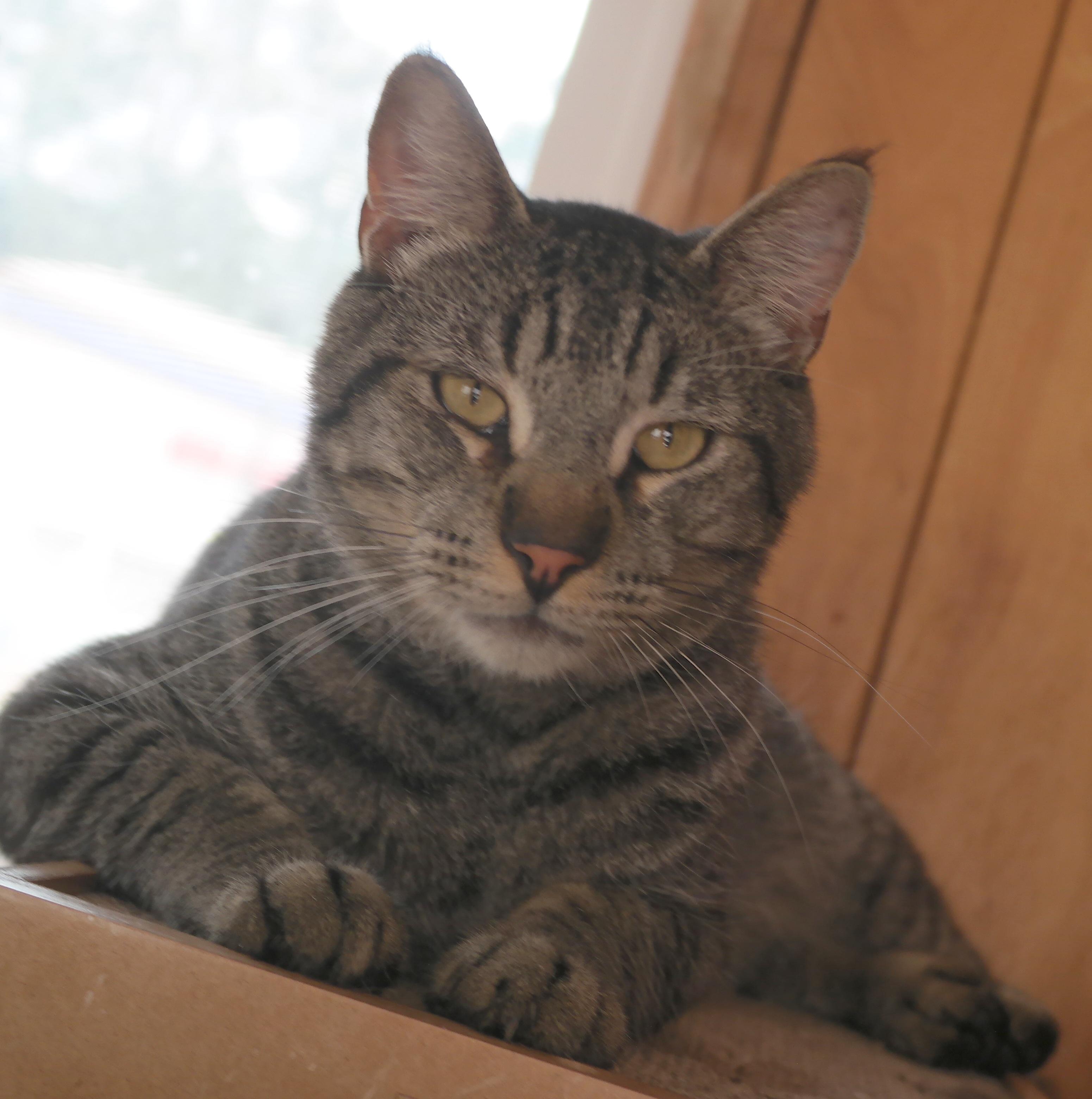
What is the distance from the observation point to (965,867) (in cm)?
155

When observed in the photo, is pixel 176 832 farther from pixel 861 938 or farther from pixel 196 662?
pixel 861 938

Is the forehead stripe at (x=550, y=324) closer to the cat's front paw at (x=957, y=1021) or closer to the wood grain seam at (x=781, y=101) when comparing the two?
the wood grain seam at (x=781, y=101)

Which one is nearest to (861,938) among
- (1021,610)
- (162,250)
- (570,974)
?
(1021,610)

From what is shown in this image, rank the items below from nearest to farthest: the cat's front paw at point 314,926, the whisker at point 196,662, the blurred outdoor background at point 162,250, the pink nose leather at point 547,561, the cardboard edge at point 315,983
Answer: the cardboard edge at point 315,983, the cat's front paw at point 314,926, the pink nose leather at point 547,561, the whisker at point 196,662, the blurred outdoor background at point 162,250

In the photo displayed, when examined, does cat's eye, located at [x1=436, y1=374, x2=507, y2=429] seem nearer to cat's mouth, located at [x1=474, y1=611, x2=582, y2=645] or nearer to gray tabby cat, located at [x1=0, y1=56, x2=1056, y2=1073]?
gray tabby cat, located at [x1=0, y1=56, x2=1056, y2=1073]

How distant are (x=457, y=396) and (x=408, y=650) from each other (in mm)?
272

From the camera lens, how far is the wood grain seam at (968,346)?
1630 millimetres

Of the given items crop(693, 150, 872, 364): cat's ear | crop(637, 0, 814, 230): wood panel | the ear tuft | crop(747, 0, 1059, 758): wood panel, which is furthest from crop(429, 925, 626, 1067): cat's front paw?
crop(637, 0, 814, 230): wood panel

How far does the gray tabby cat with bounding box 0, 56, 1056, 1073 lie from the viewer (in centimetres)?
91

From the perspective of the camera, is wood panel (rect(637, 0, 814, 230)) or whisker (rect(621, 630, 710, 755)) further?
wood panel (rect(637, 0, 814, 230))

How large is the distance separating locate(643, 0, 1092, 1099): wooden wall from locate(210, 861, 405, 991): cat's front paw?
1031 millimetres

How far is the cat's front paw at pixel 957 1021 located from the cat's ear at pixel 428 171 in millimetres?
1056

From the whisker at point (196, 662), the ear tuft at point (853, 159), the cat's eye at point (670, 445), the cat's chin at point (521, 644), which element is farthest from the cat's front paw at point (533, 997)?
the ear tuft at point (853, 159)

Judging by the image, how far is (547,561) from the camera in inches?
34.4
